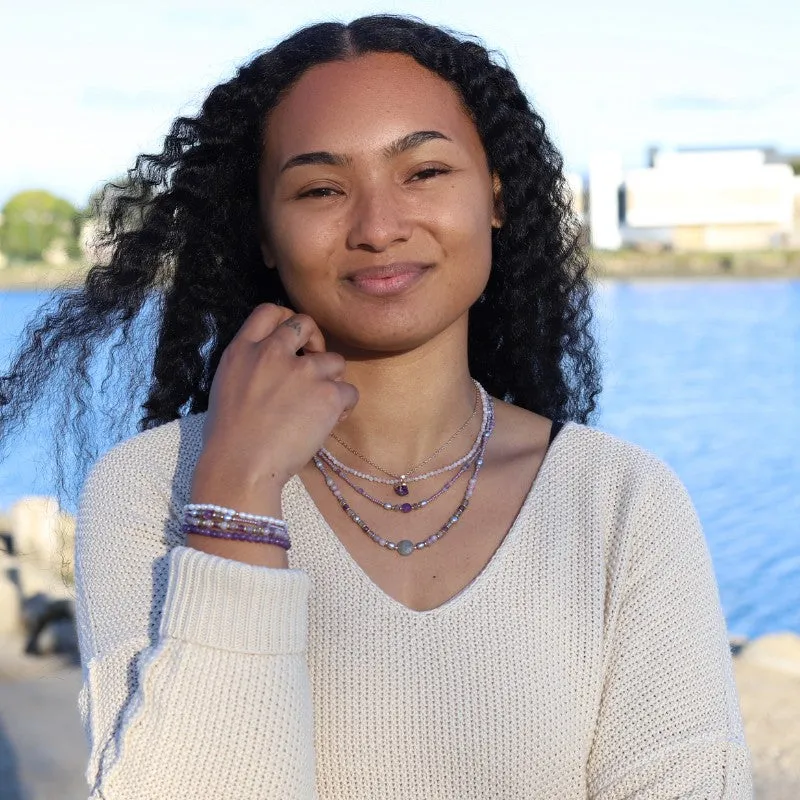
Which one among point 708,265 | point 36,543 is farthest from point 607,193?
point 36,543

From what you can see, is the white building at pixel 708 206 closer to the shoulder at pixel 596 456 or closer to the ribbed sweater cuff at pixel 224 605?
the shoulder at pixel 596 456

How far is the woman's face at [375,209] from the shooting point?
1.97 meters

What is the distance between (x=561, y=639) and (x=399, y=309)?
585mm

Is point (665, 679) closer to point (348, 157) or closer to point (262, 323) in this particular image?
point (262, 323)

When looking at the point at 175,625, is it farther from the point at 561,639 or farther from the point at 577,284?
the point at 577,284

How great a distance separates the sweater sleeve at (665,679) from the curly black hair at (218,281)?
2.28ft

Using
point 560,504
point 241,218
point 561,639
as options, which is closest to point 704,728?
point 561,639

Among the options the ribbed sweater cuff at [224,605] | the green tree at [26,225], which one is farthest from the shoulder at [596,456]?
the green tree at [26,225]

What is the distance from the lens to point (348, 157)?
6.47ft

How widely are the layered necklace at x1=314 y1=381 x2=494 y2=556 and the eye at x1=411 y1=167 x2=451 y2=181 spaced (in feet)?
1.51

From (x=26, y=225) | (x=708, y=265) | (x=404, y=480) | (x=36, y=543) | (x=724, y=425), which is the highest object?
(x=26, y=225)

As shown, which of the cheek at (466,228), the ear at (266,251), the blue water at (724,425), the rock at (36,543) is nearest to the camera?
the cheek at (466,228)

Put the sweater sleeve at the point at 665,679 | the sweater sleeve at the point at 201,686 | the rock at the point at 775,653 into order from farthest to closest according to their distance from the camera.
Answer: the rock at the point at 775,653
the sweater sleeve at the point at 665,679
the sweater sleeve at the point at 201,686

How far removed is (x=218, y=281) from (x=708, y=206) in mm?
60147
